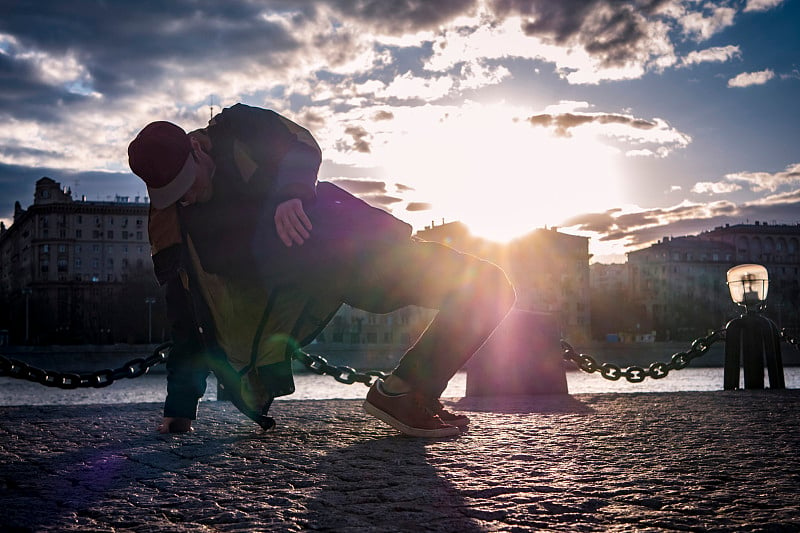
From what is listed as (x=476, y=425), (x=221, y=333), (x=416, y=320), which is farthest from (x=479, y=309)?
(x=416, y=320)

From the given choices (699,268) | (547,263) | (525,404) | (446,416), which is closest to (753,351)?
(525,404)

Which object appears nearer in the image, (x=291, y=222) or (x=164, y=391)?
(x=291, y=222)

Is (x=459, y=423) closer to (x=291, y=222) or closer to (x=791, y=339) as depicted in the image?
(x=291, y=222)

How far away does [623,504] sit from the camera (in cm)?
213

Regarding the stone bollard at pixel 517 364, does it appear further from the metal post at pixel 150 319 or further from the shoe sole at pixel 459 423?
the metal post at pixel 150 319

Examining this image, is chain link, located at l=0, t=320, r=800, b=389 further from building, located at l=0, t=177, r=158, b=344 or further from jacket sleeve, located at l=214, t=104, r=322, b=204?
building, located at l=0, t=177, r=158, b=344

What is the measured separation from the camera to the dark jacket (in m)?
3.13

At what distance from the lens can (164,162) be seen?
309 centimetres

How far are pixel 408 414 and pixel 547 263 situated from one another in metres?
100

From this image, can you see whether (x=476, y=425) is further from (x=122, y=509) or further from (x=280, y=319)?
(x=122, y=509)

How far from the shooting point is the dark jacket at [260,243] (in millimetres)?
3127


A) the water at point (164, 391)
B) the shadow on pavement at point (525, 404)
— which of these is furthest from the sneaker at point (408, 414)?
the water at point (164, 391)

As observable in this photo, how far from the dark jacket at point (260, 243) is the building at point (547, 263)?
93.0m

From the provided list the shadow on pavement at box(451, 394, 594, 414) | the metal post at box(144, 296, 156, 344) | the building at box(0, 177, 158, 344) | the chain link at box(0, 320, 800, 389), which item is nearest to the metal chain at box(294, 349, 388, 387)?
the chain link at box(0, 320, 800, 389)
